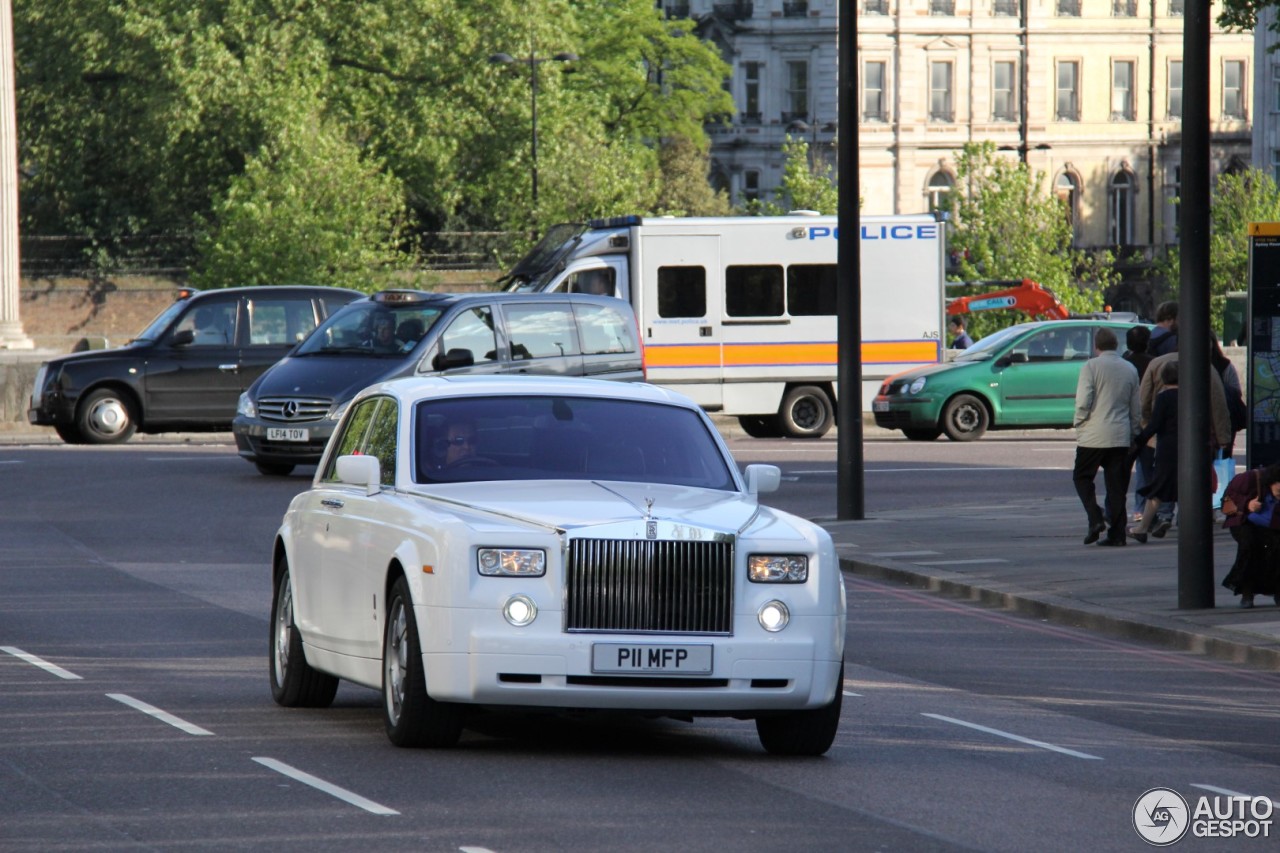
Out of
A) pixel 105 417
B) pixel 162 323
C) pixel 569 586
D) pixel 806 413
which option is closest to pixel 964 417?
pixel 806 413

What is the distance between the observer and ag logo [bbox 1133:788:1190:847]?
774cm

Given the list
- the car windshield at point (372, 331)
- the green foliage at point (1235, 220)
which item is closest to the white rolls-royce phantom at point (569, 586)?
the car windshield at point (372, 331)

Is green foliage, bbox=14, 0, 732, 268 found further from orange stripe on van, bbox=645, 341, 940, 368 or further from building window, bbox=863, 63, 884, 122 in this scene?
building window, bbox=863, 63, 884, 122

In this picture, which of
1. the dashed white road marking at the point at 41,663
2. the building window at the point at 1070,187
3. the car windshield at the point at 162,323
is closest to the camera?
the dashed white road marking at the point at 41,663

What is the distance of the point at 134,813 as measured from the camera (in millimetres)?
7664

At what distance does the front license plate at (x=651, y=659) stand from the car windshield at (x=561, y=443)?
124 centimetres

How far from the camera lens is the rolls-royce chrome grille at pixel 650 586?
8695 mm

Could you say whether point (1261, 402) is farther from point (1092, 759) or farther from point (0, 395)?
point (0, 395)

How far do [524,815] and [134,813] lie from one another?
132 centimetres

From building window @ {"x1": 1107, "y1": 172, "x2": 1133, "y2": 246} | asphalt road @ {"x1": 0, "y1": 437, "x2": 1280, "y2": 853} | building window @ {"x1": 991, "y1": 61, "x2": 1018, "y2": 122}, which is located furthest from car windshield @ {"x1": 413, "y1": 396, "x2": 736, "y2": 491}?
building window @ {"x1": 1107, "y1": 172, "x2": 1133, "y2": 246}

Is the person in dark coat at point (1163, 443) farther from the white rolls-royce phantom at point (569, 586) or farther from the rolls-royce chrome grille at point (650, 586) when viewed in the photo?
the rolls-royce chrome grille at point (650, 586)

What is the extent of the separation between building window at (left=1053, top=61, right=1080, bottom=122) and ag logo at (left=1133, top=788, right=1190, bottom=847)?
99848mm

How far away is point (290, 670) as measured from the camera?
10.4 m

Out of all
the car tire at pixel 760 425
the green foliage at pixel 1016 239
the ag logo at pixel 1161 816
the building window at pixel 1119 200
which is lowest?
the car tire at pixel 760 425
